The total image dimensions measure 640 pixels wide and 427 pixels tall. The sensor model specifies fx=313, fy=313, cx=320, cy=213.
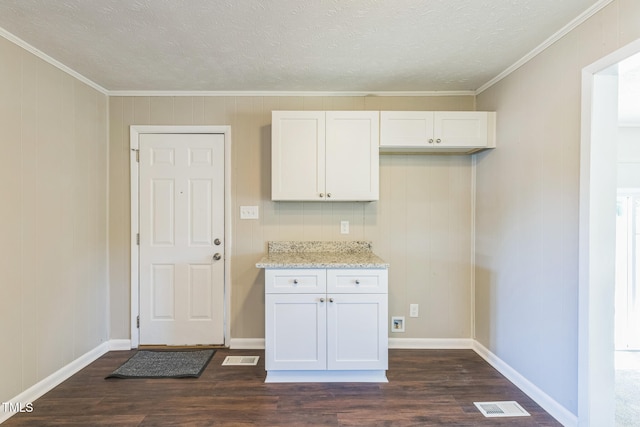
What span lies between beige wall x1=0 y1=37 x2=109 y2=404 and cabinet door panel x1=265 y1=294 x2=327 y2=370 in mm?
1543

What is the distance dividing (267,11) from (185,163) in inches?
64.3

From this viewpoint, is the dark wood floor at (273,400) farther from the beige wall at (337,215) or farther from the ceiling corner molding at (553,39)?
the ceiling corner molding at (553,39)

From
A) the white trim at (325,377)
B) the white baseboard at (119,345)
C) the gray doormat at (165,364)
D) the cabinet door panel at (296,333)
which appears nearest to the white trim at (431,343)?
the white trim at (325,377)

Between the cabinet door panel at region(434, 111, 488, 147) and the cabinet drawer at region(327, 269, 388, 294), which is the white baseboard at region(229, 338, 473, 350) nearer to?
the cabinet drawer at region(327, 269, 388, 294)

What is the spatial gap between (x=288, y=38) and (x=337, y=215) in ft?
4.91

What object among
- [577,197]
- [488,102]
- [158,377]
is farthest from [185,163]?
[577,197]

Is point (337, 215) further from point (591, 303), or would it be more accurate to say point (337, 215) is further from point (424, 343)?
point (591, 303)

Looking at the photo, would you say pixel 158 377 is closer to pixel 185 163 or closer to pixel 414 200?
pixel 185 163

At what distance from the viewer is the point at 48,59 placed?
2.20m

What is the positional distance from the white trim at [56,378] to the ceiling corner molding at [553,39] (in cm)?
400

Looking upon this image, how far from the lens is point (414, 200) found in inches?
114

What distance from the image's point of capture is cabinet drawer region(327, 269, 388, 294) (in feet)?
7.51

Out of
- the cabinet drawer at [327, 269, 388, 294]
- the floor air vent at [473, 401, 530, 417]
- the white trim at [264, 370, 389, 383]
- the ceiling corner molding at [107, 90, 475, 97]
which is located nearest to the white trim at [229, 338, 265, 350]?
the white trim at [264, 370, 389, 383]

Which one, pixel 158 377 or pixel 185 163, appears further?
pixel 185 163
